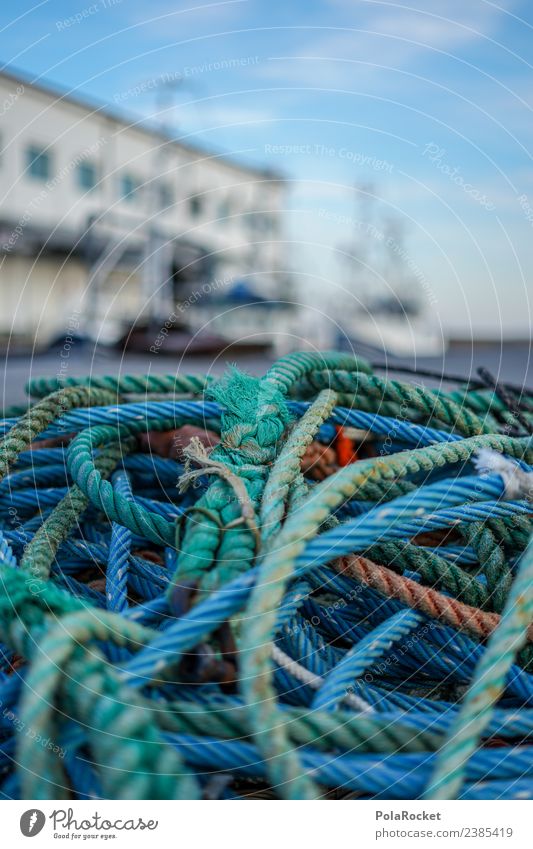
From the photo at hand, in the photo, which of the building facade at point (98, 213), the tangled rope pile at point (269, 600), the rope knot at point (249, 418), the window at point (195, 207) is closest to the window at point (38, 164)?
the building facade at point (98, 213)

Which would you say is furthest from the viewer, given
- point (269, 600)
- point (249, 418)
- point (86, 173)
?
point (86, 173)

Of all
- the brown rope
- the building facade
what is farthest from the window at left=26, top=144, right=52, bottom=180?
the brown rope

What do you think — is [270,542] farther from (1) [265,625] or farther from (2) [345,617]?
(2) [345,617]

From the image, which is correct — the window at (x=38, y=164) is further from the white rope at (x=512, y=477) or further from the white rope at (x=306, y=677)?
the white rope at (x=306, y=677)

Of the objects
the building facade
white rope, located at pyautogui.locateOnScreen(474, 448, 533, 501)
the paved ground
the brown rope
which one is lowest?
the brown rope

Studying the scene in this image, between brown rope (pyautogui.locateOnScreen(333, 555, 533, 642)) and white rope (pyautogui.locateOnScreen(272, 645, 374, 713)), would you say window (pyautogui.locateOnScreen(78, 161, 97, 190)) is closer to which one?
brown rope (pyautogui.locateOnScreen(333, 555, 533, 642))

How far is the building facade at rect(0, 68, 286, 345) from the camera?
Answer: 394 inches

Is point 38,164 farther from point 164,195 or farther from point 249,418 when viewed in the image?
point 249,418

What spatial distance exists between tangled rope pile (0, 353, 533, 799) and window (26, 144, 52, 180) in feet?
38.3

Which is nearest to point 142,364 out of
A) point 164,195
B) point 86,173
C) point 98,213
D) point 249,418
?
point 249,418

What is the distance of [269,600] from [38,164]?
12836 mm

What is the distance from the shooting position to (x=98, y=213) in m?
11.6

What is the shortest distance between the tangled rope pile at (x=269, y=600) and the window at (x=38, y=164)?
11687 mm

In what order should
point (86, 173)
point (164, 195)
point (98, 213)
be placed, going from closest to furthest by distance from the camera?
1. point (98, 213)
2. point (164, 195)
3. point (86, 173)
